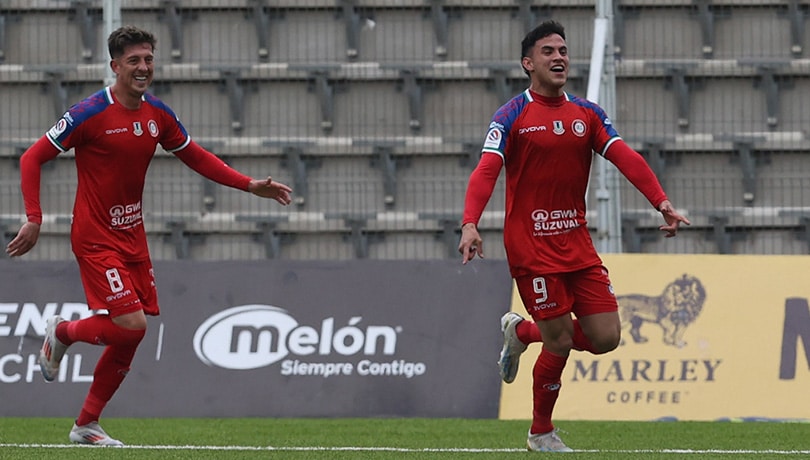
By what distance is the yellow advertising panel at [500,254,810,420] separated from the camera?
9.92 metres

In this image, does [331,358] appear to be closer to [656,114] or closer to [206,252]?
[206,252]

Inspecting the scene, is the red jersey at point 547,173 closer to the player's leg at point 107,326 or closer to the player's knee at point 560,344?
the player's knee at point 560,344

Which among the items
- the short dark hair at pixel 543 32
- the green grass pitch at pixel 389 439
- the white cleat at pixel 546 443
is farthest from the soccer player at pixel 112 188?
the white cleat at pixel 546 443

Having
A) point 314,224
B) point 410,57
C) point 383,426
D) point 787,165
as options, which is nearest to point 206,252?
point 314,224

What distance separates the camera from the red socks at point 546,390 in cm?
720

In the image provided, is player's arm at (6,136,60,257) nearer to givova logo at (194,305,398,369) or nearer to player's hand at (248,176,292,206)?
player's hand at (248,176,292,206)

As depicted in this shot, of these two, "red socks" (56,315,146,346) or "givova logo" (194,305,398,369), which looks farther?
"givova logo" (194,305,398,369)

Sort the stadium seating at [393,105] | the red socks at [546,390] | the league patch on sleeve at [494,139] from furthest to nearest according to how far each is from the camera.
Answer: the stadium seating at [393,105]
the red socks at [546,390]
the league patch on sleeve at [494,139]

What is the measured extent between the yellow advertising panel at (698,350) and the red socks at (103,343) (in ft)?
11.2

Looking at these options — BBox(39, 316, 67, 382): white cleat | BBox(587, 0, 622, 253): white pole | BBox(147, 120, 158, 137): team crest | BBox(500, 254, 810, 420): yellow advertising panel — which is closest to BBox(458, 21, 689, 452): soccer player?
BBox(147, 120, 158, 137): team crest

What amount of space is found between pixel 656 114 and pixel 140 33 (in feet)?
24.7

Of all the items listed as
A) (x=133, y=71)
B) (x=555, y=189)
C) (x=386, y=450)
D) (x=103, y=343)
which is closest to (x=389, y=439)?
(x=386, y=450)

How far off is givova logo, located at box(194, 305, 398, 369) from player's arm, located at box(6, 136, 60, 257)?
320cm

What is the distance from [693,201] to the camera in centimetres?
1323
